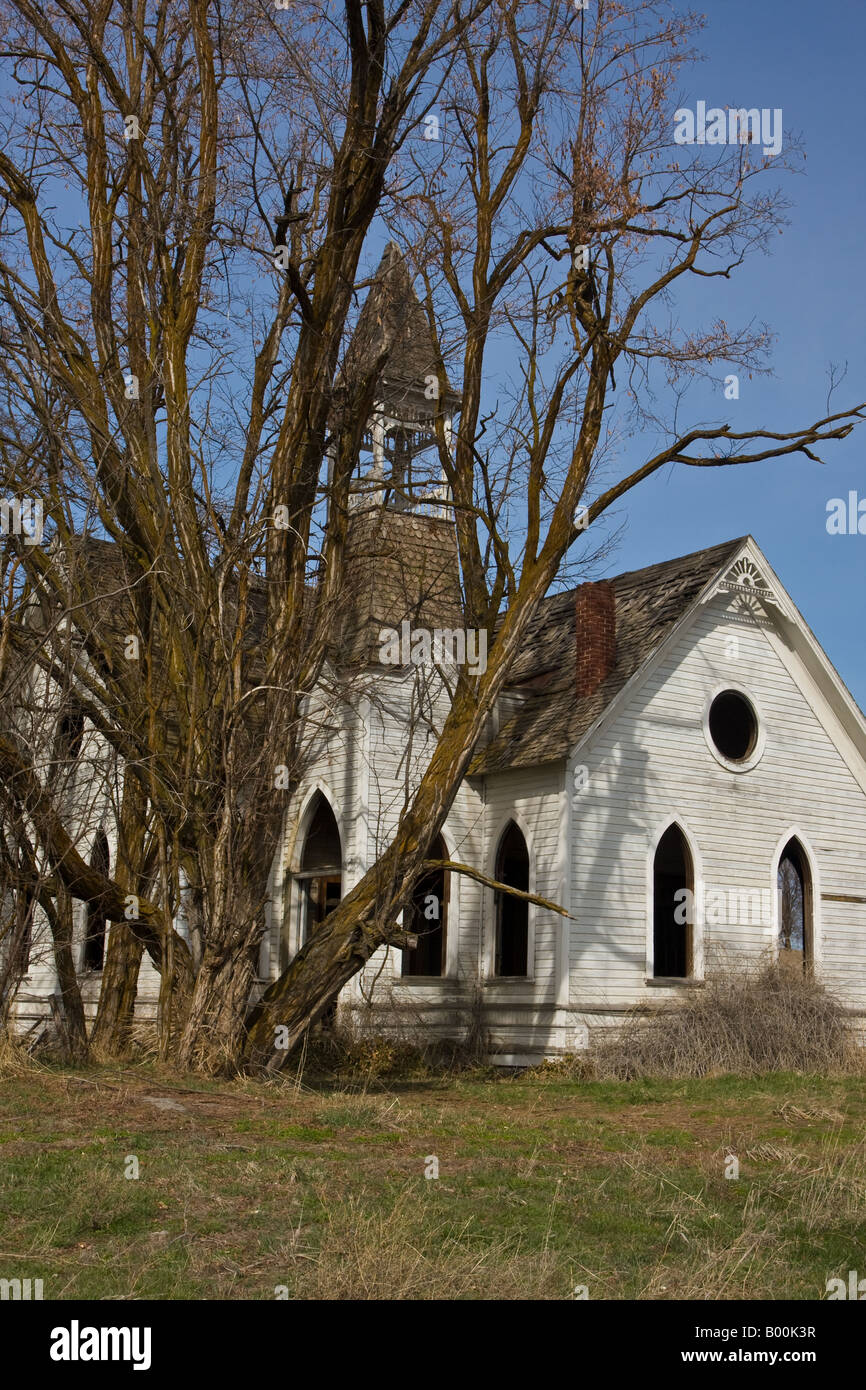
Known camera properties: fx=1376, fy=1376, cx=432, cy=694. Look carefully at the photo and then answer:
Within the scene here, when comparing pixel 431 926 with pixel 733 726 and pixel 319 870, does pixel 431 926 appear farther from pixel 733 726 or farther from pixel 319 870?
pixel 733 726

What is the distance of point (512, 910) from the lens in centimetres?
2050

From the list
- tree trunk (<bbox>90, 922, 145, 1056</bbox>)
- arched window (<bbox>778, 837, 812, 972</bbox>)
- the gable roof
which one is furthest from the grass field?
arched window (<bbox>778, 837, 812, 972</bbox>)

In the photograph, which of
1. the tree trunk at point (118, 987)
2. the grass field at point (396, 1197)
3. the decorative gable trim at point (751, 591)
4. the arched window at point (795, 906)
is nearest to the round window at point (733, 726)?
the decorative gable trim at point (751, 591)

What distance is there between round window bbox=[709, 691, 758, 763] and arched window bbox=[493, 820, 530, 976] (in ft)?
12.0

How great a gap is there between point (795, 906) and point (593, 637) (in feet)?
18.7

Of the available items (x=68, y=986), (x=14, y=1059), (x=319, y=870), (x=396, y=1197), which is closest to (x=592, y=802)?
(x=319, y=870)

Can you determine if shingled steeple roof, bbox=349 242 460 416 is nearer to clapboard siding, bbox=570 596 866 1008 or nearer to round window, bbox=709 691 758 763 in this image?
clapboard siding, bbox=570 596 866 1008

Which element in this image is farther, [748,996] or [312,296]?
[748,996]

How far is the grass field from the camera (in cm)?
622

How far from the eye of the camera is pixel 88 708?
14883mm

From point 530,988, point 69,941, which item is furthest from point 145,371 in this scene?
point 530,988

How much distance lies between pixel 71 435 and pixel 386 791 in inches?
291

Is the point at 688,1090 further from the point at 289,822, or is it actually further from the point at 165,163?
the point at 165,163

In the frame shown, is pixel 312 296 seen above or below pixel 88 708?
above
